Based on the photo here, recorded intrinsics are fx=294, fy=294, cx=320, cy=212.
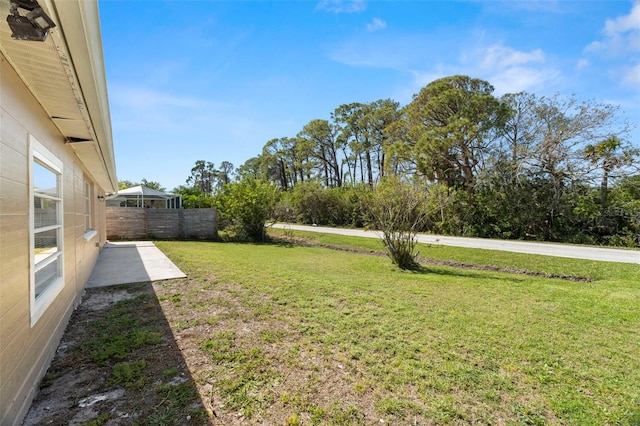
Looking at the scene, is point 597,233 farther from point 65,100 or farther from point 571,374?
point 65,100

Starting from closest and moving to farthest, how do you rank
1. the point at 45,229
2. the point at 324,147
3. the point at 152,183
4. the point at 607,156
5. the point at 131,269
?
→ 1. the point at 45,229
2. the point at 131,269
3. the point at 607,156
4. the point at 324,147
5. the point at 152,183

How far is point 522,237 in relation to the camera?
48.6 ft

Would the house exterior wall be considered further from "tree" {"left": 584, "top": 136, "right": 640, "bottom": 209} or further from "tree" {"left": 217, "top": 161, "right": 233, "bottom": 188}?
"tree" {"left": 217, "top": 161, "right": 233, "bottom": 188}

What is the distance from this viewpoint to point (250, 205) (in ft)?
47.0

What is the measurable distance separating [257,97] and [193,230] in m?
7.74

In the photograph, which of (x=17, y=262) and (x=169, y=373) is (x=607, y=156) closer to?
(x=169, y=373)

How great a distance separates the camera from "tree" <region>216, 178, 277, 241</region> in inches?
564

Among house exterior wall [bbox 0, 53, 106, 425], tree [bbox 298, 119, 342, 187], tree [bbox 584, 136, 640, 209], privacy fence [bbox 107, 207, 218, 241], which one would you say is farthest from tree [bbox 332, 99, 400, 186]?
house exterior wall [bbox 0, 53, 106, 425]

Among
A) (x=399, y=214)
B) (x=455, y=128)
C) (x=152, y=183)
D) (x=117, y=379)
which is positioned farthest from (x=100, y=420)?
(x=152, y=183)

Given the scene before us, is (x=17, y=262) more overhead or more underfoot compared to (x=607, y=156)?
more underfoot

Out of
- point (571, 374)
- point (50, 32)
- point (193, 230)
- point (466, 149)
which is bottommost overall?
point (571, 374)

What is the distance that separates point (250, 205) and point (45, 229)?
1155 centimetres

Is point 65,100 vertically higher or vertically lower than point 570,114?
lower

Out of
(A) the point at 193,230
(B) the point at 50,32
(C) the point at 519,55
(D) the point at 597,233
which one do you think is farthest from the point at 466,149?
(B) the point at 50,32
